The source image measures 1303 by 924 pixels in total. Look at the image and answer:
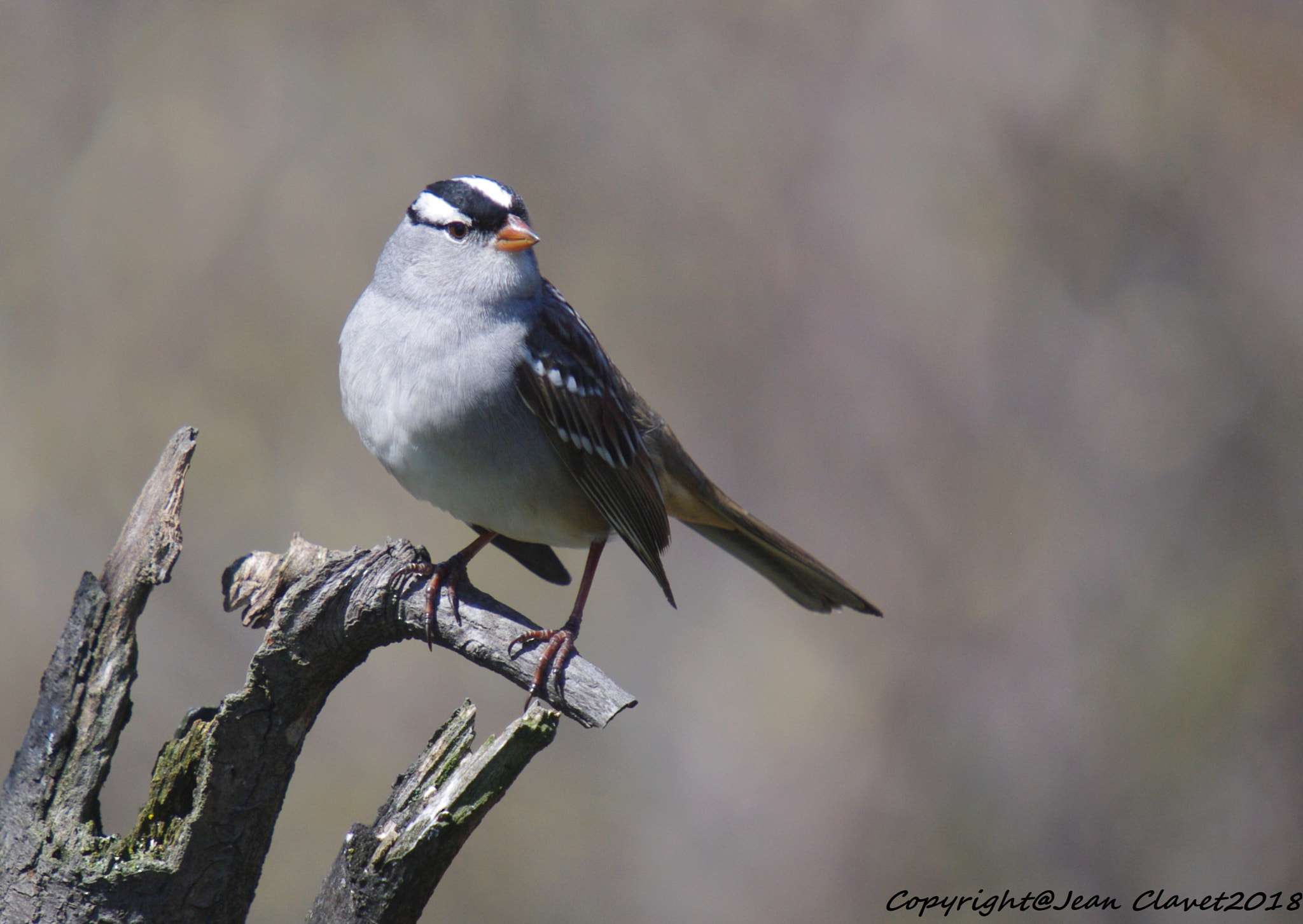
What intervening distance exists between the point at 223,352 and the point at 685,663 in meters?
4.04

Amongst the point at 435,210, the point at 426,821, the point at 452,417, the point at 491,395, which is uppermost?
the point at 435,210

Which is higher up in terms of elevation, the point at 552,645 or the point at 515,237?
the point at 515,237

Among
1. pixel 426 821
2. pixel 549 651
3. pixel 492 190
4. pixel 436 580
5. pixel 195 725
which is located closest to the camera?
pixel 426 821

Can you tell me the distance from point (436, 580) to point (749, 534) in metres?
1.78

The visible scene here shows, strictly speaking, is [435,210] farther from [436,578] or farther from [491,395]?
[436,578]

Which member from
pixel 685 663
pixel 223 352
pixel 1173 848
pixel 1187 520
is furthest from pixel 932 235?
pixel 223 352

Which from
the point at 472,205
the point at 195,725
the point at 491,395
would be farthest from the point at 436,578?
the point at 472,205

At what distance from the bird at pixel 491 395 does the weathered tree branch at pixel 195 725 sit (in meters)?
0.30

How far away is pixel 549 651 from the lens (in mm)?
3047

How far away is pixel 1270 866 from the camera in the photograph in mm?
6625

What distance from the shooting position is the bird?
139 inches

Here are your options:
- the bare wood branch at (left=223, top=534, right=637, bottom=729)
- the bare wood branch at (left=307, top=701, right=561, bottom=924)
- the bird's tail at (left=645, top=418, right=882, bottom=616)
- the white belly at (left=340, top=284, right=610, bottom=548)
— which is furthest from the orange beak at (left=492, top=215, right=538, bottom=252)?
the bare wood branch at (left=307, top=701, right=561, bottom=924)

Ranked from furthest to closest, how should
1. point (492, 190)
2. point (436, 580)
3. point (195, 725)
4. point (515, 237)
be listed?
1. point (492, 190)
2. point (515, 237)
3. point (436, 580)
4. point (195, 725)

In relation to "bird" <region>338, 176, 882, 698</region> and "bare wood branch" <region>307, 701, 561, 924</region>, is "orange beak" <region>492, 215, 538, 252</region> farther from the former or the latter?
"bare wood branch" <region>307, 701, 561, 924</region>
